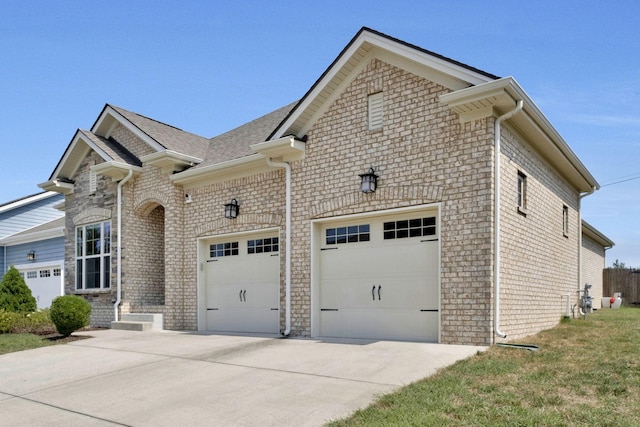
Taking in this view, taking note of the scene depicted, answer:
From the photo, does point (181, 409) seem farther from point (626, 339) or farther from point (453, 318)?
point (626, 339)

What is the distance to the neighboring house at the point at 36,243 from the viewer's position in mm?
22422

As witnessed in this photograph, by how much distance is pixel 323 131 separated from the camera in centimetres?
1116

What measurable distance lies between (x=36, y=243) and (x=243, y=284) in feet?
50.3

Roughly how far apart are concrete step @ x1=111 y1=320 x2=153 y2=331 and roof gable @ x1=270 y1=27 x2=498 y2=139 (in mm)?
6370

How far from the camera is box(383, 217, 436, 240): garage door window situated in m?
9.78

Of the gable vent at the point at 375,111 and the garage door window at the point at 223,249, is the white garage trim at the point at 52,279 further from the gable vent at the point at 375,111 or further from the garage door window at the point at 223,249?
the gable vent at the point at 375,111

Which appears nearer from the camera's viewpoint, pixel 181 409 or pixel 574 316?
pixel 181 409

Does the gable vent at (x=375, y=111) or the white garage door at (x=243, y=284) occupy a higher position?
the gable vent at (x=375, y=111)

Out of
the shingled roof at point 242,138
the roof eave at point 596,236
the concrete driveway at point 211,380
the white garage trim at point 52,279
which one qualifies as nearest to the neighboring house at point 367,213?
the shingled roof at point 242,138

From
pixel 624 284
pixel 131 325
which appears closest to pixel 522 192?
pixel 131 325

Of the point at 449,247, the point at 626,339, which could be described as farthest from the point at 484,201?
the point at 626,339

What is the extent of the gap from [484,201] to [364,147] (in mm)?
2716

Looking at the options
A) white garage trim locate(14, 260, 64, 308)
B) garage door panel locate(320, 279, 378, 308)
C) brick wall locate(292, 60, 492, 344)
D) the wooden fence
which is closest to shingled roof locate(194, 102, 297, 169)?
brick wall locate(292, 60, 492, 344)

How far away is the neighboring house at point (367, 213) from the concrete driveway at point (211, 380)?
1.11m
